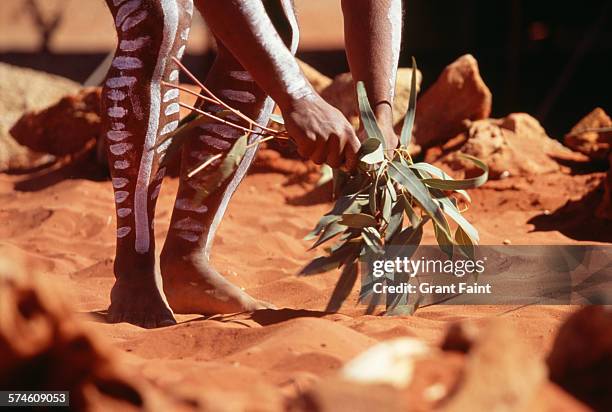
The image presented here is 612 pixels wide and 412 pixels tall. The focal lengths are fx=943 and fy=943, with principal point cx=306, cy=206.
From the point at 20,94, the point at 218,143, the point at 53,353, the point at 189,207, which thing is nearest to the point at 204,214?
the point at 189,207

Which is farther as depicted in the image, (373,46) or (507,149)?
(507,149)

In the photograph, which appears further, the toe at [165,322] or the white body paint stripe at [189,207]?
the white body paint stripe at [189,207]

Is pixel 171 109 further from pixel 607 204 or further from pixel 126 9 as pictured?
pixel 607 204

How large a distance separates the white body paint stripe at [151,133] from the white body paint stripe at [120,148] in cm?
5

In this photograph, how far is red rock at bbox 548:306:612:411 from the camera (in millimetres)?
1419

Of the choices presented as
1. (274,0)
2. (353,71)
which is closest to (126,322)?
(353,71)

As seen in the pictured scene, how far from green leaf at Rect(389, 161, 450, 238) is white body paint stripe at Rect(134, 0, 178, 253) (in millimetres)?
688

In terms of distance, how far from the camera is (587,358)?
4.70 feet

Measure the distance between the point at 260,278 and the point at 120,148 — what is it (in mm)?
925

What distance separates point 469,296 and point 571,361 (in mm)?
1524

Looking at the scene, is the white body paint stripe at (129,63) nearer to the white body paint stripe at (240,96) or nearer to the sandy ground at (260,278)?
the white body paint stripe at (240,96)

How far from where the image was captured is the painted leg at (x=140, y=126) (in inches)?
103

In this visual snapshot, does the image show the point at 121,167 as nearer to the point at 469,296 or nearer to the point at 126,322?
the point at 126,322

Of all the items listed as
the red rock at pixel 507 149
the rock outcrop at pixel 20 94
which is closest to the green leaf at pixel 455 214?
the red rock at pixel 507 149
